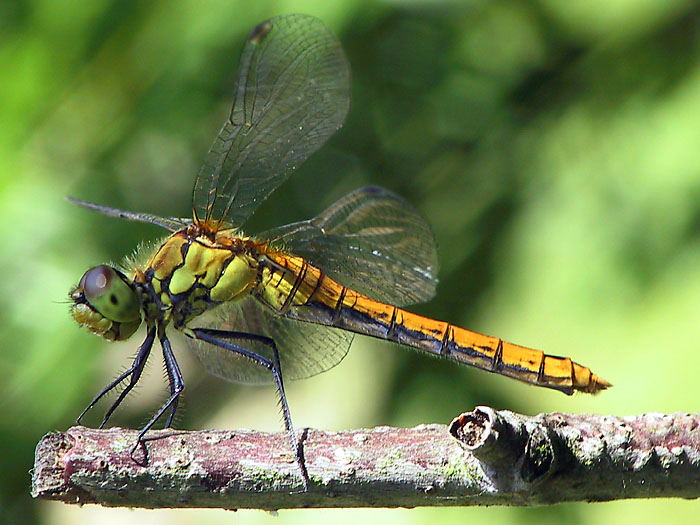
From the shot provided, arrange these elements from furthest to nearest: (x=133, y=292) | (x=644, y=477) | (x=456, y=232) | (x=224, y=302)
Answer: (x=456, y=232), (x=224, y=302), (x=133, y=292), (x=644, y=477)

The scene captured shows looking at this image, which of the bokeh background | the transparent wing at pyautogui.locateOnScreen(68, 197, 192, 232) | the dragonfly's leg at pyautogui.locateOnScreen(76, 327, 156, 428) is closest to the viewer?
the dragonfly's leg at pyautogui.locateOnScreen(76, 327, 156, 428)

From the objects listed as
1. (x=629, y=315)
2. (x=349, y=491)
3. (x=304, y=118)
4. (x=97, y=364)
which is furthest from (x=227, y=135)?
(x=629, y=315)

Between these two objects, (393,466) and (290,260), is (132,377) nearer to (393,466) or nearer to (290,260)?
(290,260)

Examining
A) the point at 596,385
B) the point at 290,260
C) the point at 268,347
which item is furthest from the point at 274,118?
the point at 596,385

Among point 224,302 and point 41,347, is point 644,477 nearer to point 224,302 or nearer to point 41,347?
A: point 224,302

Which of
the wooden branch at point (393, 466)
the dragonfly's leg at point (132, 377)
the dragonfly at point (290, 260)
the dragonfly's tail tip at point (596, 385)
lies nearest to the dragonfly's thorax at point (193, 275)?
the dragonfly at point (290, 260)

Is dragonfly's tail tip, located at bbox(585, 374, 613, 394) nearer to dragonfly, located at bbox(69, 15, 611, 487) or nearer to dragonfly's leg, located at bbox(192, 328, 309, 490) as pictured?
dragonfly, located at bbox(69, 15, 611, 487)

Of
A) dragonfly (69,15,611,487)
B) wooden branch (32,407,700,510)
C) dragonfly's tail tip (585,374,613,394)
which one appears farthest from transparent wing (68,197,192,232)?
dragonfly's tail tip (585,374,613,394)
